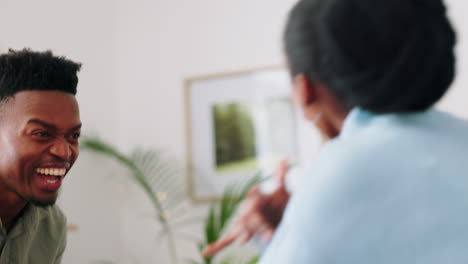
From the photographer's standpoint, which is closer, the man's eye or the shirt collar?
the man's eye

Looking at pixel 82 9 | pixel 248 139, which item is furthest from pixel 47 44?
pixel 248 139

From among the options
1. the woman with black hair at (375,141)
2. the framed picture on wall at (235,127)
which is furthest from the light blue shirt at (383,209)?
the framed picture on wall at (235,127)

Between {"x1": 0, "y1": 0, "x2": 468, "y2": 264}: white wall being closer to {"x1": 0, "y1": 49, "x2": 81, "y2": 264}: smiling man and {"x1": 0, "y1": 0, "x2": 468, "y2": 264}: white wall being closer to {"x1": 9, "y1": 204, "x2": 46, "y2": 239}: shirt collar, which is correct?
{"x1": 9, "y1": 204, "x2": 46, "y2": 239}: shirt collar

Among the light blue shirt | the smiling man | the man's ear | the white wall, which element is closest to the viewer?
the light blue shirt

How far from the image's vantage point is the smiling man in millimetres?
975

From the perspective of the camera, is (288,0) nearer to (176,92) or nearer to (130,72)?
(176,92)

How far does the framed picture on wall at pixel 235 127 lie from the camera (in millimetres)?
2498

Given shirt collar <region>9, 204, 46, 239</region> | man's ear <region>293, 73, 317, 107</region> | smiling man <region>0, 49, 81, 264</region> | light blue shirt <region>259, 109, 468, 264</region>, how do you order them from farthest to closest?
shirt collar <region>9, 204, 46, 239</region> → smiling man <region>0, 49, 81, 264</region> → man's ear <region>293, 73, 317, 107</region> → light blue shirt <region>259, 109, 468, 264</region>

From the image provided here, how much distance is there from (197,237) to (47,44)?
119 centimetres

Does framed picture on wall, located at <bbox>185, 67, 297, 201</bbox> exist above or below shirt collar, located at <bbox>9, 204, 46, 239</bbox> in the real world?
above

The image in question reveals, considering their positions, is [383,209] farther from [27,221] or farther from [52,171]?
[27,221]

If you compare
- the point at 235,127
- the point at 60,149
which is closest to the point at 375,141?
the point at 60,149

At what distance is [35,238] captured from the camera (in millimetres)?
1161

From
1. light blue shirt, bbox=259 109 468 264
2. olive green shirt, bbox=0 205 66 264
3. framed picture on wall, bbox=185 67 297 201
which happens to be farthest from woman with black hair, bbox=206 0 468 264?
framed picture on wall, bbox=185 67 297 201
